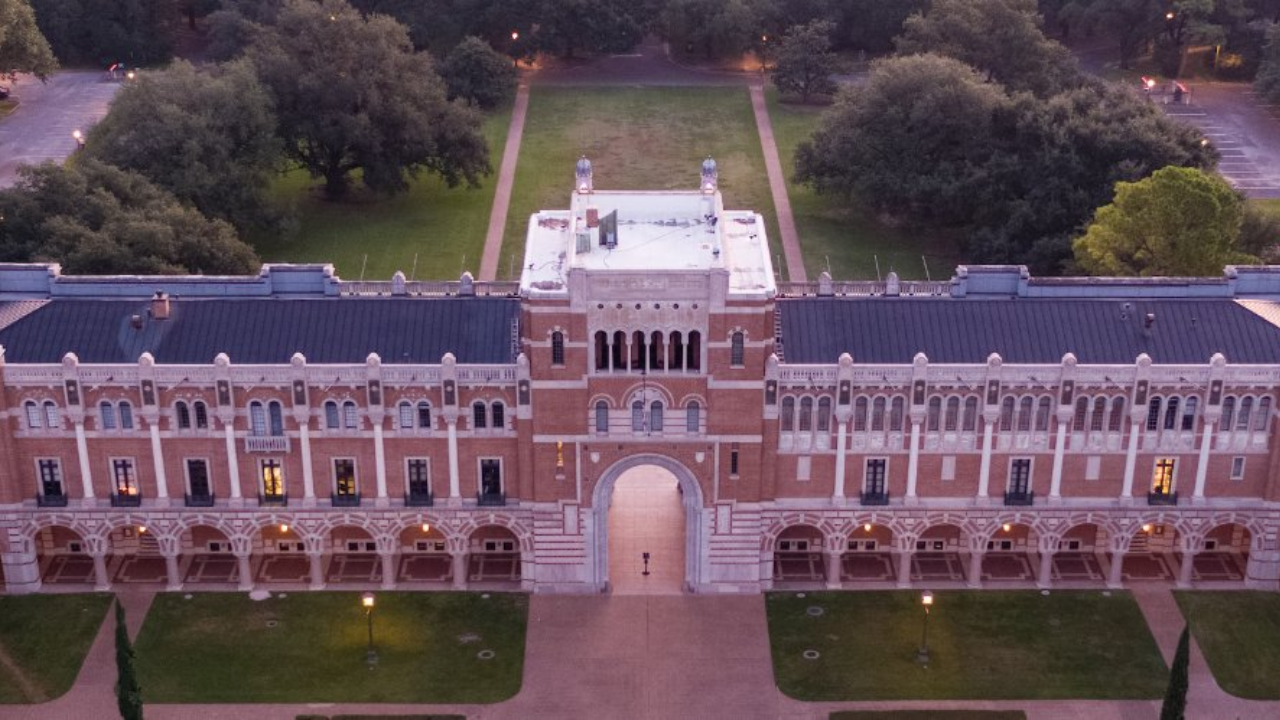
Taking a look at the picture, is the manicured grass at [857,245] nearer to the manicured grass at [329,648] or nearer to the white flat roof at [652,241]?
the white flat roof at [652,241]

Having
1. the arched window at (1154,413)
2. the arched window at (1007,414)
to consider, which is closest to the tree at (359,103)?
the arched window at (1007,414)

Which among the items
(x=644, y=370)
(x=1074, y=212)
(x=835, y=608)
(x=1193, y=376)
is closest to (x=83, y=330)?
(x=644, y=370)

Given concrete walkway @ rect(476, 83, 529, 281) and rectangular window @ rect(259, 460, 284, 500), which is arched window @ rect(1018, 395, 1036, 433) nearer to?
rectangular window @ rect(259, 460, 284, 500)

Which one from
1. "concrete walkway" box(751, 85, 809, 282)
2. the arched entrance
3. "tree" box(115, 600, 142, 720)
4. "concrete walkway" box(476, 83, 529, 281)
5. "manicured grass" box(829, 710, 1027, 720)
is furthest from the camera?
"concrete walkway" box(476, 83, 529, 281)

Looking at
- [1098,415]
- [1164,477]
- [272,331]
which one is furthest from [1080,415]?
[272,331]

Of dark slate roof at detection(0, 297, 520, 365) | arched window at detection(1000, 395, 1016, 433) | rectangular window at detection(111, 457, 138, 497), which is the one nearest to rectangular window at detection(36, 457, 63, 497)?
rectangular window at detection(111, 457, 138, 497)

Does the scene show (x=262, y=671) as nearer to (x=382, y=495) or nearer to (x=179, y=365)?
(x=382, y=495)

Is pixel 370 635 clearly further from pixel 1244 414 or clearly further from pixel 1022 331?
pixel 1244 414
